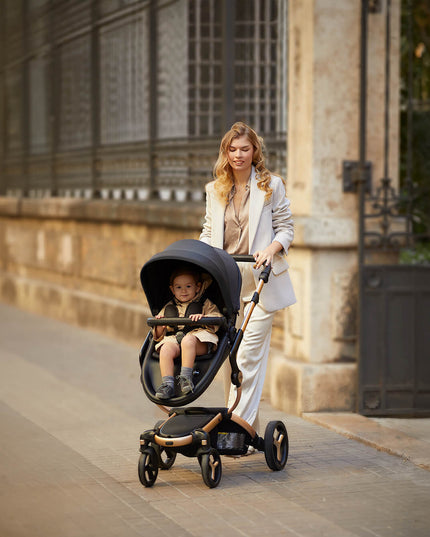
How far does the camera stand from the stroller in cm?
614

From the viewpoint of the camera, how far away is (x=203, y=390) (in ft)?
20.0

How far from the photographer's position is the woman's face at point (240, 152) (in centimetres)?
676

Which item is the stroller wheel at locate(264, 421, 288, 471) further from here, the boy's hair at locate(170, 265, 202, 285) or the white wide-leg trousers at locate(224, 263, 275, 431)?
the boy's hair at locate(170, 265, 202, 285)

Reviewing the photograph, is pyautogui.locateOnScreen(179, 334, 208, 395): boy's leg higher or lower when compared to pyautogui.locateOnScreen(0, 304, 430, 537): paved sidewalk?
higher

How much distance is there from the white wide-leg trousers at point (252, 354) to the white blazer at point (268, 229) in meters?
0.07

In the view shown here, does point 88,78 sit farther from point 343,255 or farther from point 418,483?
point 418,483

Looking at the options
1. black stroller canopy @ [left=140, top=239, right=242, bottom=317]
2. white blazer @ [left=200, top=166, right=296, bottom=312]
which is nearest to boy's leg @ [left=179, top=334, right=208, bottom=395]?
black stroller canopy @ [left=140, top=239, right=242, bottom=317]

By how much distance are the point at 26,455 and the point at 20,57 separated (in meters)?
10.8

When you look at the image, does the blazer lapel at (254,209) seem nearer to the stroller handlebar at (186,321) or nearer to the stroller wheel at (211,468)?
the stroller handlebar at (186,321)

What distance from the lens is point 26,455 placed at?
7035 mm

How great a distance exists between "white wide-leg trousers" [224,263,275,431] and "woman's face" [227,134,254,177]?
1.96 ft

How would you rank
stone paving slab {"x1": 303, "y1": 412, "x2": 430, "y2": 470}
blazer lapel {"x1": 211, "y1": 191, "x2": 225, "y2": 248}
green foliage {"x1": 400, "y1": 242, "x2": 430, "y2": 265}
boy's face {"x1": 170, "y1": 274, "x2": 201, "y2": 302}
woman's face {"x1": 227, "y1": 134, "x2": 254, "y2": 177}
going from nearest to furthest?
boy's face {"x1": 170, "y1": 274, "x2": 201, "y2": 302}, woman's face {"x1": 227, "y1": 134, "x2": 254, "y2": 177}, blazer lapel {"x1": 211, "y1": 191, "x2": 225, "y2": 248}, stone paving slab {"x1": 303, "y1": 412, "x2": 430, "y2": 470}, green foliage {"x1": 400, "y1": 242, "x2": 430, "y2": 265}

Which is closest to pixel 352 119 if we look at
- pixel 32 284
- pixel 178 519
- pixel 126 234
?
pixel 178 519

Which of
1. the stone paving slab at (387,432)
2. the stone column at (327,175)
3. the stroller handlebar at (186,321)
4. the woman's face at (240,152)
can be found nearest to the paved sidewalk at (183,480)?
the stone paving slab at (387,432)
